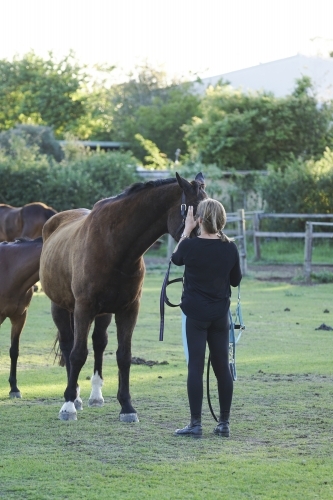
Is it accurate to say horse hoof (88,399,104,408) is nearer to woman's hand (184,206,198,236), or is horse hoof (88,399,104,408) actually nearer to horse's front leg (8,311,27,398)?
horse's front leg (8,311,27,398)

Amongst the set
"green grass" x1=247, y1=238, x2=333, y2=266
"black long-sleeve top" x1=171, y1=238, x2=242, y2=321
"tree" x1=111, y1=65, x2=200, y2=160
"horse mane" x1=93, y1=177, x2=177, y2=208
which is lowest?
"green grass" x1=247, y1=238, x2=333, y2=266

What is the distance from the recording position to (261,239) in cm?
2811

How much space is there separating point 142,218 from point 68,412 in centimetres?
180

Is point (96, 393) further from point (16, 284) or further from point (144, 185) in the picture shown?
point (144, 185)

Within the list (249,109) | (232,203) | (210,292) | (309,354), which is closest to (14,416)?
(210,292)

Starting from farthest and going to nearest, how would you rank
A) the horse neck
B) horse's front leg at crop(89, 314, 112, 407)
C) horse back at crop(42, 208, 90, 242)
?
1. horse back at crop(42, 208, 90, 242)
2. horse's front leg at crop(89, 314, 112, 407)
3. the horse neck

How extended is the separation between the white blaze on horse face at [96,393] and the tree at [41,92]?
48212 millimetres

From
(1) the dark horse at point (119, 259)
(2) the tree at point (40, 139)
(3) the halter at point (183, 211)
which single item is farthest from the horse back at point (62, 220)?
(2) the tree at point (40, 139)

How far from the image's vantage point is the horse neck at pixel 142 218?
7125 mm

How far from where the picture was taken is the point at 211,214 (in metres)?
6.37

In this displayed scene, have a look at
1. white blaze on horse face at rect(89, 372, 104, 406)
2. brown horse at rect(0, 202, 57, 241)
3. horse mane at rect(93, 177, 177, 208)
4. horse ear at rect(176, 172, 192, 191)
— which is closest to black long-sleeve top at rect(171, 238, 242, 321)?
horse ear at rect(176, 172, 192, 191)

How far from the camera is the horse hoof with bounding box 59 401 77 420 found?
7.41 meters

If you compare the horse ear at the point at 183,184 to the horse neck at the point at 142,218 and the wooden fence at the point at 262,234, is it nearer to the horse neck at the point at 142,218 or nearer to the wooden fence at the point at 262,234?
the horse neck at the point at 142,218

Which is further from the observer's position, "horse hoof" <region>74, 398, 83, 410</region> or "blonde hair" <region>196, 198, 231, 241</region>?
"horse hoof" <region>74, 398, 83, 410</region>
